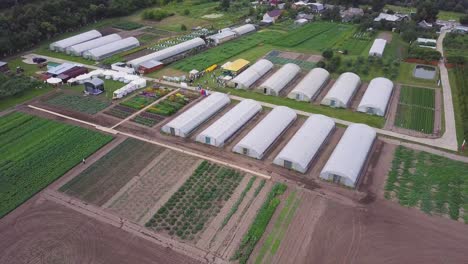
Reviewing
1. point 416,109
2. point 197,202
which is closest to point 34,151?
point 197,202

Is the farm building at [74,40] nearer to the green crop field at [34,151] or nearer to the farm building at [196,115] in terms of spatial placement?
the green crop field at [34,151]

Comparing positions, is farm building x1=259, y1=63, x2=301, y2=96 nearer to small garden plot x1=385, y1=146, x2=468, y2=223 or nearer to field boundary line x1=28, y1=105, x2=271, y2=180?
field boundary line x1=28, y1=105, x2=271, y2=180

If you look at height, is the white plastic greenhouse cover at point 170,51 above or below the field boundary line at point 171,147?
above

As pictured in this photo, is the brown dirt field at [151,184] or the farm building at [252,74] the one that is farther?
the farm building at [252,74]

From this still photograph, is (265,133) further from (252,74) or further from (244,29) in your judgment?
(244,29)

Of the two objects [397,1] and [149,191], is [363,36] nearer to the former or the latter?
[397,1]

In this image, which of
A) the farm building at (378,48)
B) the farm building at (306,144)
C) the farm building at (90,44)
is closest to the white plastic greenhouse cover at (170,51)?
the farm building at (90,44)

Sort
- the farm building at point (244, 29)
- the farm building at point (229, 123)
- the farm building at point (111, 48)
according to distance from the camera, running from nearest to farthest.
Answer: the farm building at point (229, 123), the farm building at point (111, 48), the farm building at point (244, 29)

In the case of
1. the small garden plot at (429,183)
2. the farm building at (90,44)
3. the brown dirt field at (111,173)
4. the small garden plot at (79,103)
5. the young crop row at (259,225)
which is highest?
the farm building at (90,44)
